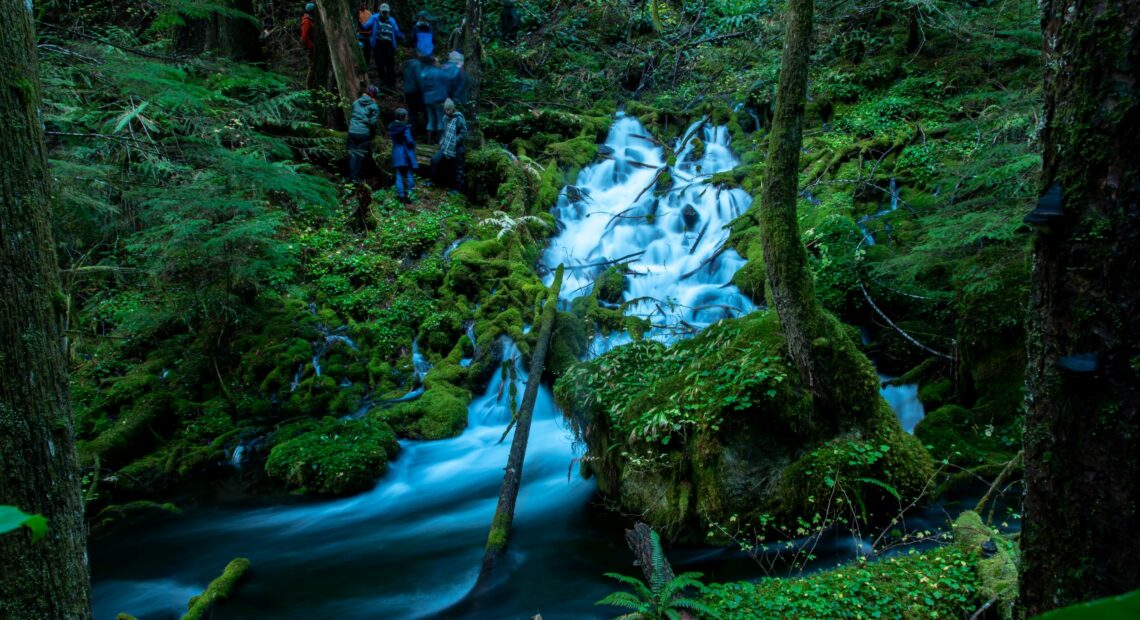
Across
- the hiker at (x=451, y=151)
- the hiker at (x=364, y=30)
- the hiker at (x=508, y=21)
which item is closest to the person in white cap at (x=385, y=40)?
the hiker at (x=364, y=30)

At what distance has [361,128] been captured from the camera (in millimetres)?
Result: 13602

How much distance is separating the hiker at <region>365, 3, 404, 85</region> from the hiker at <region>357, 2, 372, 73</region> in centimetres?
11

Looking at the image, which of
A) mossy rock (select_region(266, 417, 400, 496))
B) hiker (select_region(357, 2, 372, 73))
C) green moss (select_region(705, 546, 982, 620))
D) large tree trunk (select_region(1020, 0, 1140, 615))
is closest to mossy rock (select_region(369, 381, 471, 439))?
mossy rock (select_region(266, 417, 400, 496))

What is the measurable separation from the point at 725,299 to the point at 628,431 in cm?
482

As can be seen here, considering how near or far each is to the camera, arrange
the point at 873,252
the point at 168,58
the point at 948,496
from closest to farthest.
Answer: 1. the point at 168,58
2. the point at 948,496
3. the point at 873,252

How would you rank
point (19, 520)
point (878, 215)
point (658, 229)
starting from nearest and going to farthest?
1. point (19, 520)
2. point (878, 215)
3. point (658, 229)

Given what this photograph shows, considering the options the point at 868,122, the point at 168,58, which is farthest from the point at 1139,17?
the point at 868,122

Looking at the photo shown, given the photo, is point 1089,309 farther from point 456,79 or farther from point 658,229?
point 456,79

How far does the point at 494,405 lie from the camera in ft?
32.0

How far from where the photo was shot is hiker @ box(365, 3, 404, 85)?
1574cm

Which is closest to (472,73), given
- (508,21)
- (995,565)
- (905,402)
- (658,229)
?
(658,229)

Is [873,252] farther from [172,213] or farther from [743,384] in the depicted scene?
[172,213]

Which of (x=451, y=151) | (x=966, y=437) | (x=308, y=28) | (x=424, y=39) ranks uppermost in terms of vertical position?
(x=308, y=28)

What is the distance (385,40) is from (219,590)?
536 inches
